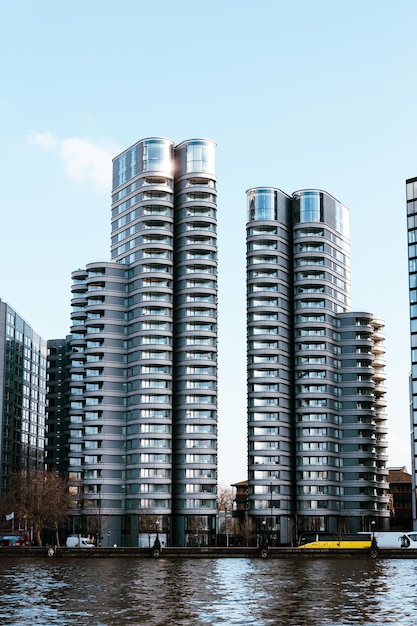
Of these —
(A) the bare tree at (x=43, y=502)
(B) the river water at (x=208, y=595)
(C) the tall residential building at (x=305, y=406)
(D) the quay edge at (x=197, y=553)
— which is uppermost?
(C) the tall residential building at (x=305, y=406)

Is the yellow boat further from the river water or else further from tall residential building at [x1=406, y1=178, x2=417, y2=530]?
the river water

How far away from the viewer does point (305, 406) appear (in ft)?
632

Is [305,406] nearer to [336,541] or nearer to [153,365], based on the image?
[153,365]

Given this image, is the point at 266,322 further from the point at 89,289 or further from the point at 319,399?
the point at 89,289

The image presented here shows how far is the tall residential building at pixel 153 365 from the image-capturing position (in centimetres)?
17825

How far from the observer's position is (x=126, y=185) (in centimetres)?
19575

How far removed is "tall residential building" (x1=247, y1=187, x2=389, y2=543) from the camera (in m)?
187

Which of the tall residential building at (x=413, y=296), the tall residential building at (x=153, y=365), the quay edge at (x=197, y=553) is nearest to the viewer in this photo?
the quay edge at (x=197, y=553)

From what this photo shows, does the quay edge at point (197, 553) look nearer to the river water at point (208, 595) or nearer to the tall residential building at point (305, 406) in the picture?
the river water at point (208, 595)

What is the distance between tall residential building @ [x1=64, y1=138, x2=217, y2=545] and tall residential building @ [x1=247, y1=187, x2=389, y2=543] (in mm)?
10962

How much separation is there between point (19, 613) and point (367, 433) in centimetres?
14703

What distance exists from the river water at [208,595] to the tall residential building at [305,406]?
82988mm

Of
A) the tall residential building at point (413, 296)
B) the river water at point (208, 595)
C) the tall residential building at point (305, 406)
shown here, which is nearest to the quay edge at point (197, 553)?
the river water at point (208, 595)

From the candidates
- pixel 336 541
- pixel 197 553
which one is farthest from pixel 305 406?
pixel 197 553
